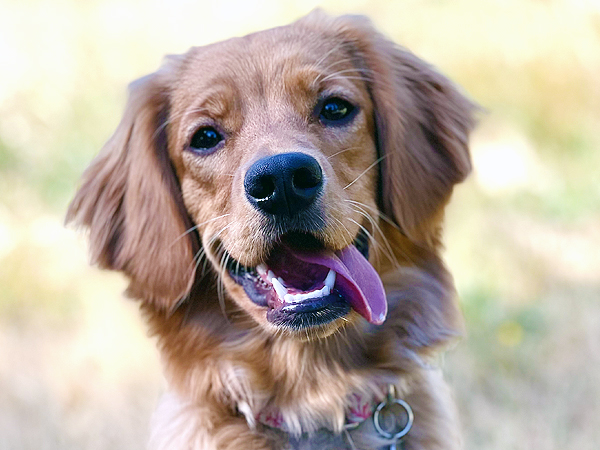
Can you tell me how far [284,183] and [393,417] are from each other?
112 centimetres

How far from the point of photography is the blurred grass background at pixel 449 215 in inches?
165

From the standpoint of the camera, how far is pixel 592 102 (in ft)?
20.6

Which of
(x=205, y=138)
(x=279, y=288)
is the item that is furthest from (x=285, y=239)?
(x=205, y=138)

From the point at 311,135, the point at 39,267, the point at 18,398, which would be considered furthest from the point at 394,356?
the point at 39,267

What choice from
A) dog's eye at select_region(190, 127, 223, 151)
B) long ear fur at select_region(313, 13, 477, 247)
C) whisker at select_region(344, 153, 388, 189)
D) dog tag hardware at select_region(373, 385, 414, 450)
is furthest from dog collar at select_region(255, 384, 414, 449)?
dog's eye at select_region(190, 127, 223, 151)

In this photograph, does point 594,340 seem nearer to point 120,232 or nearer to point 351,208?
point 351,208

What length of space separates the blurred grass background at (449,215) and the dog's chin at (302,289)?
3.42ft

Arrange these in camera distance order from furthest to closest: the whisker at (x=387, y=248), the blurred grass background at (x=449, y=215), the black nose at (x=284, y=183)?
the blurred grass background at (x=449, y=215) → the whisker at (x=387, y=248) → the black nose at (x=284, y=183)

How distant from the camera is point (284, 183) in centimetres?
239

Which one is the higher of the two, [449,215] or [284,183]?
[284,183]

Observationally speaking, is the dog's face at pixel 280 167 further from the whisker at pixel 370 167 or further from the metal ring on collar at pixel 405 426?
the metal ring on collar at pixel 405 426

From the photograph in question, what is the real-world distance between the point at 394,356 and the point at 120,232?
127cm

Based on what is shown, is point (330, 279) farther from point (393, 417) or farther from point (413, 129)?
point (413, 129)

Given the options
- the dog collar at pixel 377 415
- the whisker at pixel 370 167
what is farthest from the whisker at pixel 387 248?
the dog collar at pixel 377 415
